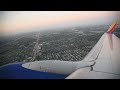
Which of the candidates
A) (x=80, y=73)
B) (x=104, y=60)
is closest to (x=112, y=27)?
(x=104, y=60)

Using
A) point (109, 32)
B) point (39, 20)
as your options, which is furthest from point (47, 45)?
point (109, 32)

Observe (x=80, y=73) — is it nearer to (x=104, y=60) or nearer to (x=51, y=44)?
(x=104, y=60)

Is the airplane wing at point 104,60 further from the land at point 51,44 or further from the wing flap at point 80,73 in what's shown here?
the land at point 51,44
